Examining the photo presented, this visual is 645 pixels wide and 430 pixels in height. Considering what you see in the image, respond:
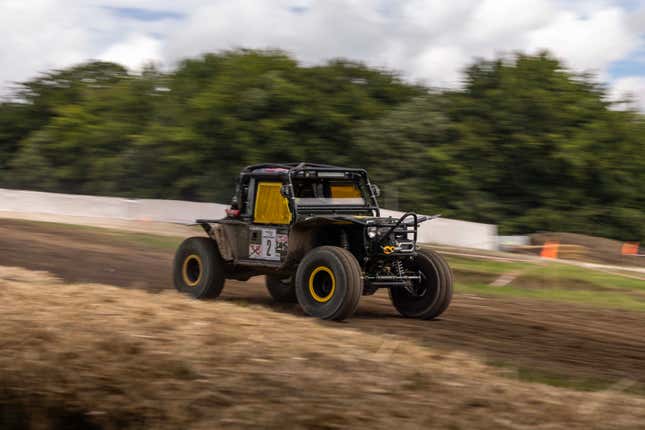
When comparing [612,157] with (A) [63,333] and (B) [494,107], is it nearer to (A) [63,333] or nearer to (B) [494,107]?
(B) [494,107]

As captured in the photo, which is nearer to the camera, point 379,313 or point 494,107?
point 379,313

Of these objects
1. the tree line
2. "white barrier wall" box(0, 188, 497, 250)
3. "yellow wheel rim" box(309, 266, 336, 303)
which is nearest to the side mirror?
"yellow wheel rim" box(309, 266, 336, 303)

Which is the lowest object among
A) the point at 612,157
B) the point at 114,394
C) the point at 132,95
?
the point at 114,394

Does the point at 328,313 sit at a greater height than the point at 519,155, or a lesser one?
lesser

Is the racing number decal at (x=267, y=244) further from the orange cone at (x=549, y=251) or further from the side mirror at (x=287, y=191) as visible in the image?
the orange cone at (x=549, y=251)

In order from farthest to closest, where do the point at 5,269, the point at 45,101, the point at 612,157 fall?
the point at 45,101, the point at 612,157, the point at 5,269

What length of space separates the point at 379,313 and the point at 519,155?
24416mm

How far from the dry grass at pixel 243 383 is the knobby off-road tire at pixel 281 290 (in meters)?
4.73

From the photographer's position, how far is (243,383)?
591cm

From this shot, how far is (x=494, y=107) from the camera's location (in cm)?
3647

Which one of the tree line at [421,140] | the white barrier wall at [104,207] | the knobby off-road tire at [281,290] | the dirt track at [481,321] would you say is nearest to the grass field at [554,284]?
the dirt track at [481,321]

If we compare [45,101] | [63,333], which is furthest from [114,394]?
[45,101]

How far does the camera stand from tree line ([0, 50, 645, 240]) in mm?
34031

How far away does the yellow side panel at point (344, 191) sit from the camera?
11.9m
